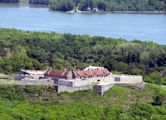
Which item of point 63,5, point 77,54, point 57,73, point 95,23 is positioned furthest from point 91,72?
point 63,5

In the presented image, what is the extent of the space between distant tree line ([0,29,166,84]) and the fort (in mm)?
1931

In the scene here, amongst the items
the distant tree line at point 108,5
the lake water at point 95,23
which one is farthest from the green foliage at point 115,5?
the lake water at point 95,23

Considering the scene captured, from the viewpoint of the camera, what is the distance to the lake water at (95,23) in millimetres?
39503

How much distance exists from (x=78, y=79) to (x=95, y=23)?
27.0 m

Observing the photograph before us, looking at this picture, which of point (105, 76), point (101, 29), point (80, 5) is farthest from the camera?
point (80, 5)

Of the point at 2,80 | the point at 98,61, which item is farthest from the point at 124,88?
the point at 98,61

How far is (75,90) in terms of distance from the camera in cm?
1836

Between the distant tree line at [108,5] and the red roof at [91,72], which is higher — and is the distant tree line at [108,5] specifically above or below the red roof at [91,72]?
below

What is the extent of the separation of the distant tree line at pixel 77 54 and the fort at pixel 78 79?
193 cm

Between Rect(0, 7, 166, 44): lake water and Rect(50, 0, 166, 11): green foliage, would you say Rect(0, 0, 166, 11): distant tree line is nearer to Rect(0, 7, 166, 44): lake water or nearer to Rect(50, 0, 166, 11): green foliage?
Rect(50, 0, 166, 11): green foliage

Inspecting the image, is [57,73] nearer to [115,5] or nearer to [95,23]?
[95,23]

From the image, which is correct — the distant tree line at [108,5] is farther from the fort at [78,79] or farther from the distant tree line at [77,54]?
the fort at [78,79]

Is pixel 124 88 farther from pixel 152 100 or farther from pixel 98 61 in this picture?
pixel 98 61

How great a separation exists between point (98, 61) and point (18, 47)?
3.77 metres
